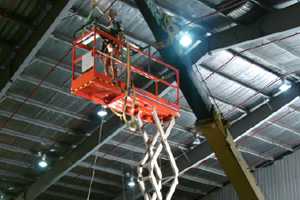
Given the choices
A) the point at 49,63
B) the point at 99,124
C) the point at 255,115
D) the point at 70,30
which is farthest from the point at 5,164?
the point at 255,115

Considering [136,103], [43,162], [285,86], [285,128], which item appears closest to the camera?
[136,103]

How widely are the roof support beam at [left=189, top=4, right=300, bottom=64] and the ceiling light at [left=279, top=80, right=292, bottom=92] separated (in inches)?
189

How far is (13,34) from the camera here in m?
17.1

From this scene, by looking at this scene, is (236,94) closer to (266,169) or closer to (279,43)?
(279,43)

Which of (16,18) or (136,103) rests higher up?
(16,18)

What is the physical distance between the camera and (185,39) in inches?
681

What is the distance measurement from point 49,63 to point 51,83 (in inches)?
49.6

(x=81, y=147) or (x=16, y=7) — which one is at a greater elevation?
(x=16, y=7)

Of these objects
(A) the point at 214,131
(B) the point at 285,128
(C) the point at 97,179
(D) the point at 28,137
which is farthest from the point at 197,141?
(A) the point at 214,131

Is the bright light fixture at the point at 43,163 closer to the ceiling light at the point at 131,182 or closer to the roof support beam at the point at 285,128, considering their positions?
the ceiling light at the point at 131,182

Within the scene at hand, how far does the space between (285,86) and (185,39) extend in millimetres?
5607

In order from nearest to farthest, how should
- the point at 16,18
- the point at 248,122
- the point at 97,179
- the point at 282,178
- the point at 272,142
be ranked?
the point at 16,18 < the point at 248,122 < the point at 272,142 < the point at 282,178 < the point at 97,179

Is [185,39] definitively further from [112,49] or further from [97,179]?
[97,179]

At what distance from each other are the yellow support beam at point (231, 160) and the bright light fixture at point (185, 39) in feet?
19.4
